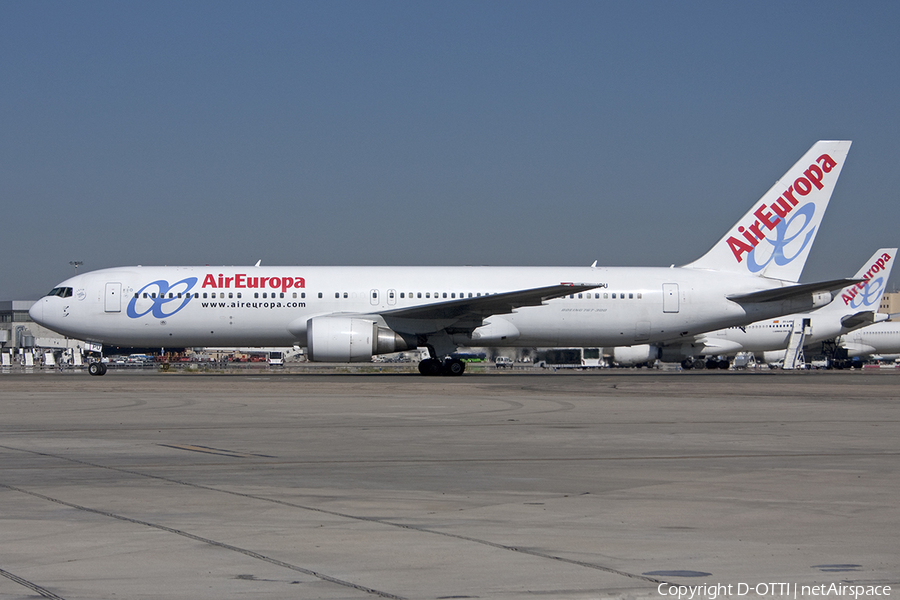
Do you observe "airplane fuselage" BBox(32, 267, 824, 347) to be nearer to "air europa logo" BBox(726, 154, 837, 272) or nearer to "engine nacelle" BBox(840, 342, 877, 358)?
"air europa logo" BBox(726, 154, 837, 272)

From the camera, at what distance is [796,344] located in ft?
184

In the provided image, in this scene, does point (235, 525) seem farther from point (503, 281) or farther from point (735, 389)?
point (503, 281)

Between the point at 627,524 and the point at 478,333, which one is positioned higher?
the point at 478,333

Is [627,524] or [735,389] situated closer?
[627,524]

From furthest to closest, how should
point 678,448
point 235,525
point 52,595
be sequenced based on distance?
point 678,448
point 235,525
point 52,595

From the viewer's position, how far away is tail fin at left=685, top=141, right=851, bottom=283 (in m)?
35.3

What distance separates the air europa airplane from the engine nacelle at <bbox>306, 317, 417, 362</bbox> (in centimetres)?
4

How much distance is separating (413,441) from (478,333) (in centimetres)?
2083

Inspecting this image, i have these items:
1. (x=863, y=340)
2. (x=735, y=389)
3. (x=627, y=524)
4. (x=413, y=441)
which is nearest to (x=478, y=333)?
(x=735, y=389)

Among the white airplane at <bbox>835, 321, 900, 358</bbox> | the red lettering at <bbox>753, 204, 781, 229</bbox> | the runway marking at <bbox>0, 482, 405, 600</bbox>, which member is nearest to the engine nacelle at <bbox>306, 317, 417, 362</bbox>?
the red lettering at <bbox>753, 204, 781, 229</bbox>

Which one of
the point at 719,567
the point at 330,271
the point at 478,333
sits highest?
the point at 330,271

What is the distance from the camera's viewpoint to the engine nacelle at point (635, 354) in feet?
191

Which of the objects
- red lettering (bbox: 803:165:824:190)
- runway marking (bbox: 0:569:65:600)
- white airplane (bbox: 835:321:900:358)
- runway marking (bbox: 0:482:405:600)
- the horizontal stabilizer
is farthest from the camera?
white airplane (bbox: 835:321:900:358)

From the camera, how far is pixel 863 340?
72.1 m
